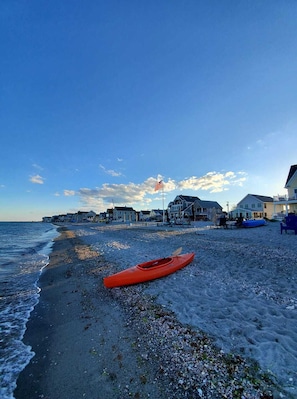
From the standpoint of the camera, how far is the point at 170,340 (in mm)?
3633

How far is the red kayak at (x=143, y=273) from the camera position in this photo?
263 inches

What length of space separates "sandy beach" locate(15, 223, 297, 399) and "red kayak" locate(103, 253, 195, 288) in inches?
8.8

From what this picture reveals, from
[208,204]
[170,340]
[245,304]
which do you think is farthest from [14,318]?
[208,204]

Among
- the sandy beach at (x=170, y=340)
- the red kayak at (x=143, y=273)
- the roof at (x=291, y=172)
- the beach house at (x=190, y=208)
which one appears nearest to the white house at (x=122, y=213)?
the beach house at (x=190, y=208)

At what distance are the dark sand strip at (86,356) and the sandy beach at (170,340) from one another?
0.6 inches


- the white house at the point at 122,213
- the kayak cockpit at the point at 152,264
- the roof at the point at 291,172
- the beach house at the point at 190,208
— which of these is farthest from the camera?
the white house at the point at 122,213

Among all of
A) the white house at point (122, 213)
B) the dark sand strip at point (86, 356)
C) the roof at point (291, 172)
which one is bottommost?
the dark sand strip at point (86, 356)

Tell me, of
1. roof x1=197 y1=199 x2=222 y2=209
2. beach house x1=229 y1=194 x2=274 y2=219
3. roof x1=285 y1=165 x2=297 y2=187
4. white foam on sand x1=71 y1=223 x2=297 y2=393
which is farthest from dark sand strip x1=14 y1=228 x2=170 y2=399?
roof x1=197 y1=199 x2=222 y2=209

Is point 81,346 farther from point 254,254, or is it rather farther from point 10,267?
point 10,267

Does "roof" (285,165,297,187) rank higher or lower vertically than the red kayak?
higher

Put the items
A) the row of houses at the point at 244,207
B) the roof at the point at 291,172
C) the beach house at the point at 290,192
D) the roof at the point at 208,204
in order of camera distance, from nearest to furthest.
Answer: the beach house at the point at 290,192, the row of houses at the point at 244,207, the roof at the point at 291,172, the roof at the point at 208,204

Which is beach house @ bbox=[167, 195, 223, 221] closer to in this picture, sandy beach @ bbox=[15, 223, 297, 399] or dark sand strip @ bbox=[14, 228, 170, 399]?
sandy beach @ bbox=[15, 223, 297, 399]

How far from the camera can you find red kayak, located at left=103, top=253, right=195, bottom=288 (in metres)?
6.68

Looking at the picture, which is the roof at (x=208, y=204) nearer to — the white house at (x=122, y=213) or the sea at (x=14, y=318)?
the white house at (x=122, y=213)
